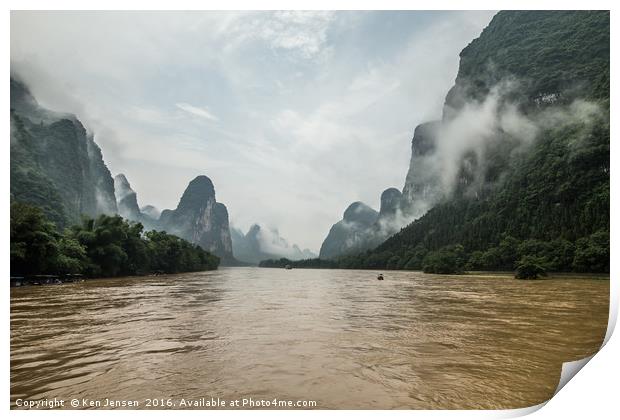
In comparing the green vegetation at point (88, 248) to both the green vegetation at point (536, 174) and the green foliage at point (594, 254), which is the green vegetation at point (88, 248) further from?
the green foliage at point (594, 254)

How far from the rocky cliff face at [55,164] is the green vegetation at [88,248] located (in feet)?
4.75

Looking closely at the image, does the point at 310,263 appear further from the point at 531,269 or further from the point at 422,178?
the point at 531,269

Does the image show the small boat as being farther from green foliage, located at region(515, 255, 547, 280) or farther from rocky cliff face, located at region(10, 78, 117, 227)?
green foliage, located at region(515, 255, 547, 280)

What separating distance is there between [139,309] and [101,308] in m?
1.32

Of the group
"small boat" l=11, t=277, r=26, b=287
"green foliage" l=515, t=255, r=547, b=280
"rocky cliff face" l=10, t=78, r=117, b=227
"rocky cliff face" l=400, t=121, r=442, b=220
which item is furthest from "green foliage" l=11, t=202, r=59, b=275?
"rocky cliff face" l=400, t=121, r=442, b=220

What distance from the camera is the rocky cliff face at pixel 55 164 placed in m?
9.28

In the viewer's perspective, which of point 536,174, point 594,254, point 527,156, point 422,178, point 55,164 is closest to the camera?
point 55,164

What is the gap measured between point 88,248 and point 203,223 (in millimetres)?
85365

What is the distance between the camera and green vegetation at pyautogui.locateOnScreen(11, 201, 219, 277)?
1976 cm

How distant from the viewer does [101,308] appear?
42.4 ft

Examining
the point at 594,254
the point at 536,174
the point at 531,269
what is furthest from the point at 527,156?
the point at 594,254

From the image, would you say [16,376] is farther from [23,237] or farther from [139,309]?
[23,237]

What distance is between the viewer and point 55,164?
28047 millimetres
